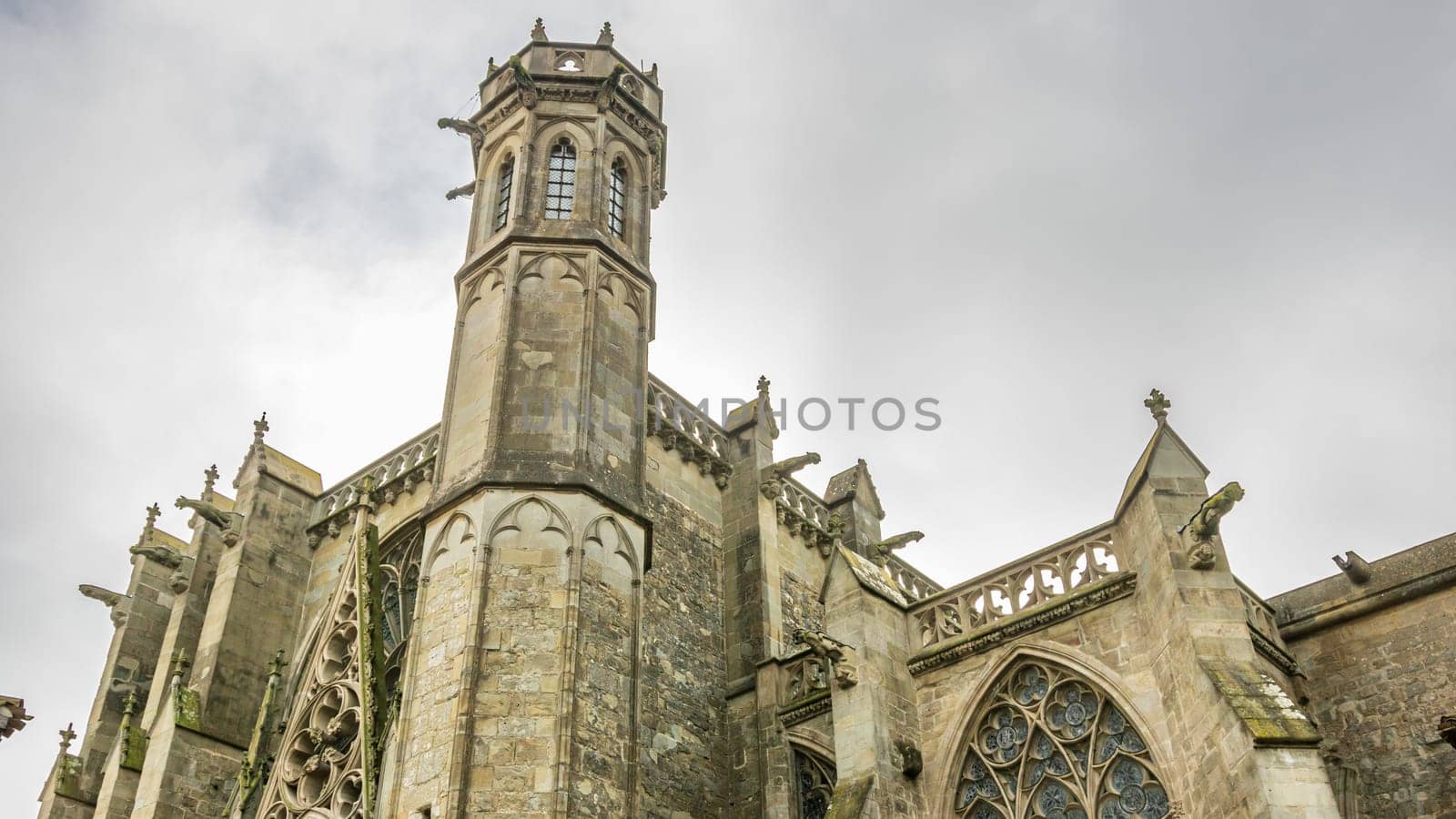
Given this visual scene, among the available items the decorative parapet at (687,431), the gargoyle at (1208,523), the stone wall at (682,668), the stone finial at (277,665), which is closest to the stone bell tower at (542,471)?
the stone wall at (682,668)

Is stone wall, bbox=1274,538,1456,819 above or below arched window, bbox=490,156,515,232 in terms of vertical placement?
below

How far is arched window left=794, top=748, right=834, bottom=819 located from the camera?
1488 cm

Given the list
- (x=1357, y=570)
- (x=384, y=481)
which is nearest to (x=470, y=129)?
(x=384, y=481)

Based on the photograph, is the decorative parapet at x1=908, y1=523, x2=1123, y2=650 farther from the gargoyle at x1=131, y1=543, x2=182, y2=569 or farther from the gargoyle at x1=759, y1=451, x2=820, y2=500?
the gargoyle at x1=131, y1=543, x2=182, y2=569

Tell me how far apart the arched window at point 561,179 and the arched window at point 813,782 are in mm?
7178

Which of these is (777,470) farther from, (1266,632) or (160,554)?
(160,554)

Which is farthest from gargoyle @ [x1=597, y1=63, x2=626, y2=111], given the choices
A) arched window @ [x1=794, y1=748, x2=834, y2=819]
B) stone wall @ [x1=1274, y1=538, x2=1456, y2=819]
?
stone wall @ [x1=1274, y1=538, x2=1456, y2=819]

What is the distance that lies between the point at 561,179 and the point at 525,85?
4.83 ft

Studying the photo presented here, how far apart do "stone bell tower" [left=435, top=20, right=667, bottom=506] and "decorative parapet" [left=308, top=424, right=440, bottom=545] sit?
10.5 ft

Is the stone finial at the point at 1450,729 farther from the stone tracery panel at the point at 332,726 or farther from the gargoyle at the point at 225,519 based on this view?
the gargoyle at the point at 225,519

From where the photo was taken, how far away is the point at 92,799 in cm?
1841

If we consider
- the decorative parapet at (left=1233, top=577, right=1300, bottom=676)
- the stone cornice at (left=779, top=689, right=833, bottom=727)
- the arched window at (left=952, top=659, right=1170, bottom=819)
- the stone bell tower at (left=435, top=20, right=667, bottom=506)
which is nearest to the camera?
the arched window at (left=952, top=659, right=1170, bottom=819)

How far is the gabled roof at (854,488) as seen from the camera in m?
20.9

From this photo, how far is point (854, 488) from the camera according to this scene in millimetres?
20844
